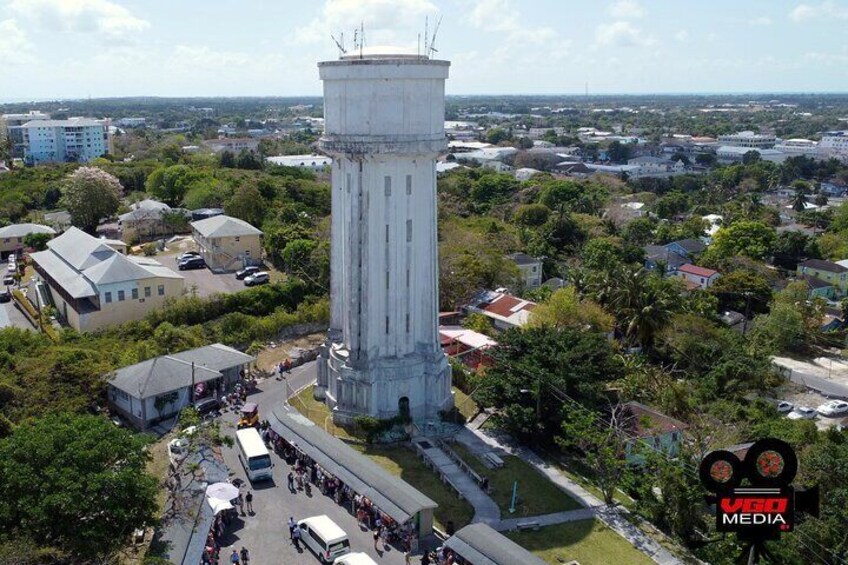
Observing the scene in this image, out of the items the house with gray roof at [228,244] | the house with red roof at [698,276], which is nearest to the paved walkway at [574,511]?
the house with gray roof at [228,244]

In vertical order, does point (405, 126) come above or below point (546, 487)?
above

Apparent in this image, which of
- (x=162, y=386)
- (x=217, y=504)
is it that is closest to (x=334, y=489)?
(x=217, y=504)

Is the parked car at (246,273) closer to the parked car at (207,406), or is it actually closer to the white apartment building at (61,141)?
the parked car at (207,406)

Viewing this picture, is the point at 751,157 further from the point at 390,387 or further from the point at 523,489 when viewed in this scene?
the point at 523,489

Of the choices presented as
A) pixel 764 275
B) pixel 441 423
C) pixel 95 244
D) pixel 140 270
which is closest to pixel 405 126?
pixel 441 423

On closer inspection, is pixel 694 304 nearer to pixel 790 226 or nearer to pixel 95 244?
pixel 95 244

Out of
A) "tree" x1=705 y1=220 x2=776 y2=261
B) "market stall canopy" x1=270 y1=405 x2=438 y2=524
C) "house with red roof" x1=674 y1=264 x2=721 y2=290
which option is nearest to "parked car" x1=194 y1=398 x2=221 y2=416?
"market stall canopy" x1=270 y1=405 x2=438 y2=524

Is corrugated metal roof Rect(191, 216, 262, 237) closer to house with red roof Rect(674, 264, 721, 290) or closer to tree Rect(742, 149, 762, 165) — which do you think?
house with red roof Rect(674, 264, 721, 290)
